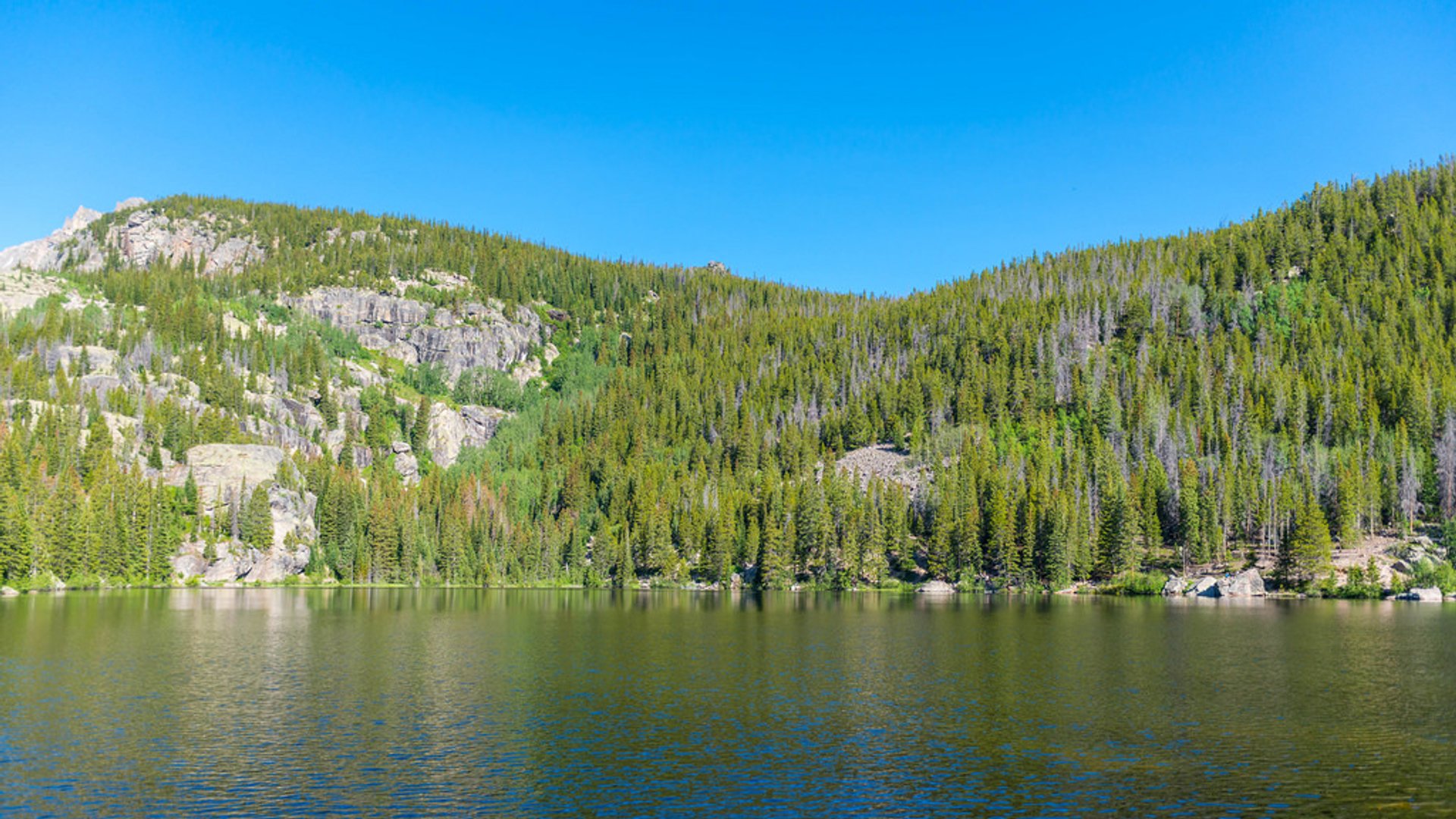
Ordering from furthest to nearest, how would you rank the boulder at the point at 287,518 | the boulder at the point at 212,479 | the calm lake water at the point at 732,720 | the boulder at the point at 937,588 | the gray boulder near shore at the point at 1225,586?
the boulder at the point at 287,518 → the boulder at the point at 212,479 → the boulder at the point at 937,588 → the gray boulder near shore at the point at 1225,586 → the calm lake water at the point at 732,720

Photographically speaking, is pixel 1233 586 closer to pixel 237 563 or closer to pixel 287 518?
pixel 287 518

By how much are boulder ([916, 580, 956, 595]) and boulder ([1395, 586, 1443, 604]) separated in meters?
62.8

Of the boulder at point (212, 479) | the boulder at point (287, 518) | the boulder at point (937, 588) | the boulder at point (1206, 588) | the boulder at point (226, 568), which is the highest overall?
the boulder at point (212, 479)

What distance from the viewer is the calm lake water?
33.4 metres

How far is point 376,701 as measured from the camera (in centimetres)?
5131

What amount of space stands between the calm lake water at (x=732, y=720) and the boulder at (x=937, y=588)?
222ft

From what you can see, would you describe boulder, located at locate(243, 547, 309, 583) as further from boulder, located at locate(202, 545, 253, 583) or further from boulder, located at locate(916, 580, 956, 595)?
boulder, located at locate(916, 580, 956, 595)

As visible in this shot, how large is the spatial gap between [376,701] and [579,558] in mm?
137586

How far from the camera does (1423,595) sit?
125812 mm

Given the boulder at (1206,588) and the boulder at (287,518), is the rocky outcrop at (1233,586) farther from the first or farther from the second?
the boulder at (287,518)

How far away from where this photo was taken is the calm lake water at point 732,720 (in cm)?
3341

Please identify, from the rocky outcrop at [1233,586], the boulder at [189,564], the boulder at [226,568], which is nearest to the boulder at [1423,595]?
the rocky outcrop at [1233,586]

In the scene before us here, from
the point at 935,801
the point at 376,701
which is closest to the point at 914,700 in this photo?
the point at 935,801

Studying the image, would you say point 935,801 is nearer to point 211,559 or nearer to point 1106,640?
point 1106,640
